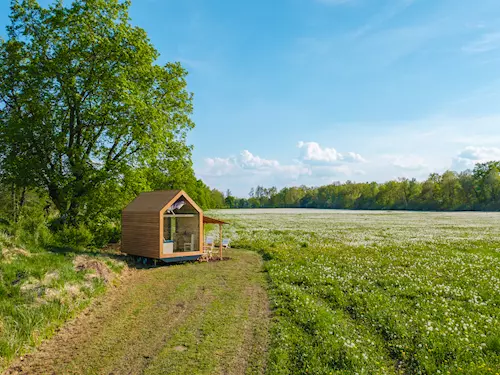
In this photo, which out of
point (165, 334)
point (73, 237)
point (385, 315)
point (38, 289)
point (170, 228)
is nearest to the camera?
point (165, 334)

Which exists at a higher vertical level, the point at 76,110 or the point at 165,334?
the point at 76,110

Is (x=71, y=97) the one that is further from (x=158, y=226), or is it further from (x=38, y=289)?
(x=38, y=289)

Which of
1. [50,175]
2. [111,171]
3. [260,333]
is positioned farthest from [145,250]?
[260,333]

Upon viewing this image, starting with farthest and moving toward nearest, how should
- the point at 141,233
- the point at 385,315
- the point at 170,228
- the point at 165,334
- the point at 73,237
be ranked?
the point at 170,228, the point at 73,237, the point at 141,233, the point at 385,315, the point at 165,334

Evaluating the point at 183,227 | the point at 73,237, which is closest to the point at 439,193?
the point at 183,227

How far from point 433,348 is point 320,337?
108 inches

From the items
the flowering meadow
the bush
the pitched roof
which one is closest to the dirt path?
the flowering meadow

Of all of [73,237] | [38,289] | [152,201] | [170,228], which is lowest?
[38,289]

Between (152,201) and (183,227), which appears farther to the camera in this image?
(183,227)

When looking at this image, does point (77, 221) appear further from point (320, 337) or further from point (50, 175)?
point (320, 337)

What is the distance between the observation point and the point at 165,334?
9922mm

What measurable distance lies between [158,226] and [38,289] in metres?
9.02

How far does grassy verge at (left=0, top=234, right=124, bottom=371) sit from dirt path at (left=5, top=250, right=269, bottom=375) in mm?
413

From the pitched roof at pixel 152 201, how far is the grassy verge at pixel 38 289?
4466 millimetres
